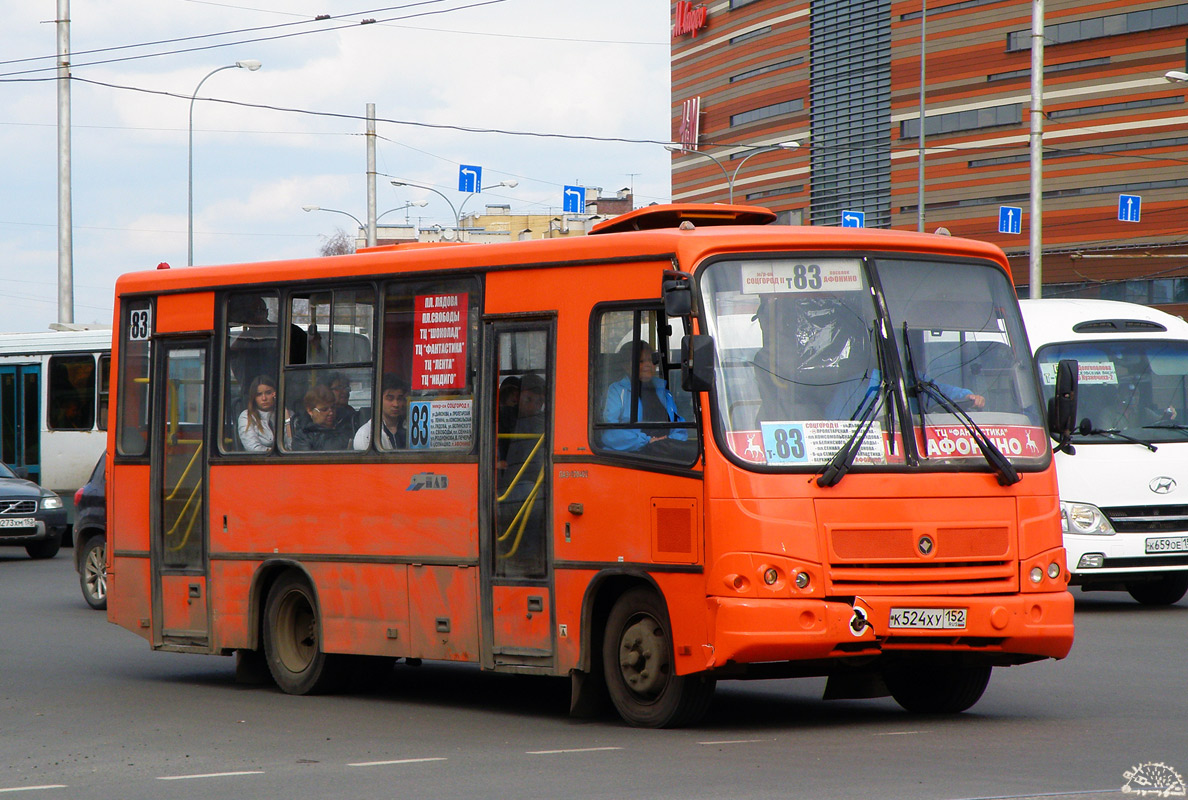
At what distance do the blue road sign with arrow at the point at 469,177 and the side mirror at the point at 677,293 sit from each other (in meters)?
38.7

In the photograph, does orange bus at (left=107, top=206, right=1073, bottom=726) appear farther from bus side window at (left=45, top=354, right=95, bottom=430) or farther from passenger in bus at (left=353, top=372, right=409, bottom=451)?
bus side window at (left=45, top=354, right=95, bottom=430)

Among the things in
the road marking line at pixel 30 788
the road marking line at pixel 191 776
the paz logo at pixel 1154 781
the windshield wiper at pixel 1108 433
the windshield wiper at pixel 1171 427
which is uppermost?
the windshield wiper at pixel 1171 427

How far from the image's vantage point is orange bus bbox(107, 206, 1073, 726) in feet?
30.2

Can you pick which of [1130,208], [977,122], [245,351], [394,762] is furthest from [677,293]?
[977,122]

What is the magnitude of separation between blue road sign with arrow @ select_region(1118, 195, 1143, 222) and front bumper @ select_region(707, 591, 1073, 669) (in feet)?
152

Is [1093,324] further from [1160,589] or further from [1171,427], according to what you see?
[1160,589]

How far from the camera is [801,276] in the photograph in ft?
31.6

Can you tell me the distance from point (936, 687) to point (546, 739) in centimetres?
250

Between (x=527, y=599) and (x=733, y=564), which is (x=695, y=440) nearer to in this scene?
(x=733, y=564)

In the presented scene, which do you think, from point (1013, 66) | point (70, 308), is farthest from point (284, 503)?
point (1013, 66)

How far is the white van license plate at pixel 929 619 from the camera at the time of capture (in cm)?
914

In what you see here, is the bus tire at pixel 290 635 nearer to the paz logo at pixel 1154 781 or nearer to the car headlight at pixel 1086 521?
the paz logo at pixel 1154 781

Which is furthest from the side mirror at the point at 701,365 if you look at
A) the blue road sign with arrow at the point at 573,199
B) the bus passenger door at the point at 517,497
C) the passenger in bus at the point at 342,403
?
the blue road sign with arrow at the point at 573,199

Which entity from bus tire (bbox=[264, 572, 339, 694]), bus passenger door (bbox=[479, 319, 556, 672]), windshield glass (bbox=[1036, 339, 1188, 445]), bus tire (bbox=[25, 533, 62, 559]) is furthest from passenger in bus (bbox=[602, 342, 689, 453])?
bus tire (bbox=[25, 533, 62, 559])
